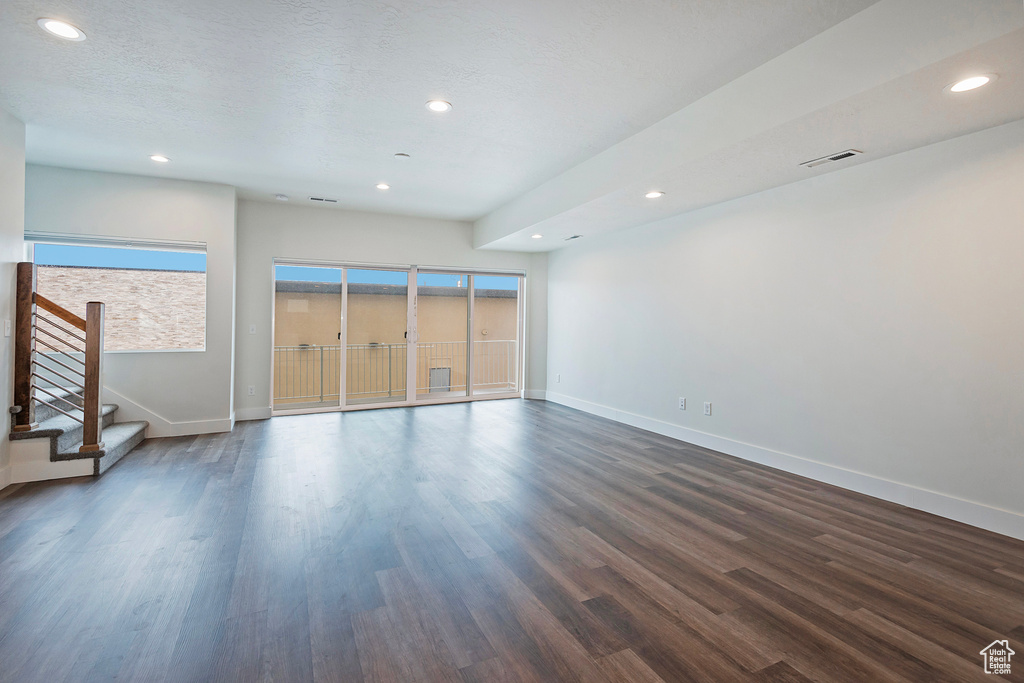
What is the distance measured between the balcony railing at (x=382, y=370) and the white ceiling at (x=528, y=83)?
280cm

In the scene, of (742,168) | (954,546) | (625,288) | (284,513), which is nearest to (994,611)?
(954,546)

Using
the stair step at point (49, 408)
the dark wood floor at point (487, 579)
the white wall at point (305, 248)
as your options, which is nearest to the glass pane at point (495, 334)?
the white wall at point (305, 248)

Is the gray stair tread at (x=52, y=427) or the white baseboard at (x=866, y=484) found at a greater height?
the gray stair tread at (x=52, y=427)

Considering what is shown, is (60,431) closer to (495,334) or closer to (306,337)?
(306,337)

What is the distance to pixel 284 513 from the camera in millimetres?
3037

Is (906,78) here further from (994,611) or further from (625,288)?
(625,288)

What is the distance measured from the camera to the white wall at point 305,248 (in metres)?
5.93

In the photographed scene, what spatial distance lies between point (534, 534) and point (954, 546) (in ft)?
7.76

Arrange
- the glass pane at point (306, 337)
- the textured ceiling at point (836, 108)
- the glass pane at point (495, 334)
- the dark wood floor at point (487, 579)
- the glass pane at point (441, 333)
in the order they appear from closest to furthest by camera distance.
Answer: the dark wood floor at point (487, 579) < the textured ceiling at point (836, 108) < the glass pane at point (306, 337) < the glass pane at point (441, 333) < the glass pane at point (495, 334)

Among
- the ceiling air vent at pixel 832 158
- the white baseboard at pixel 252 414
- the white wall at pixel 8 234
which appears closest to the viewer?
the ceiling air vent at pixel 832 158

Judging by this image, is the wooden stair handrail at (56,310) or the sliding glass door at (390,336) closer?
the wooden stair handrail at (56,310)

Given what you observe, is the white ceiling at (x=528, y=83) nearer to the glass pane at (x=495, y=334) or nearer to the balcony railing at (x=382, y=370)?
the balcony railing at (x=382, y=370)

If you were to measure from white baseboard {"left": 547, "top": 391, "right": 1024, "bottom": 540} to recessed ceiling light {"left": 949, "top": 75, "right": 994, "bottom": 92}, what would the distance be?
2428 millimetres


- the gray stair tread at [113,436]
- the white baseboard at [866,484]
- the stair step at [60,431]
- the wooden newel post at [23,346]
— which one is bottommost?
the white baseboard at [866,484]
